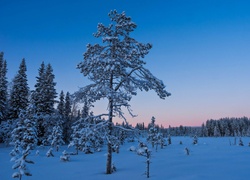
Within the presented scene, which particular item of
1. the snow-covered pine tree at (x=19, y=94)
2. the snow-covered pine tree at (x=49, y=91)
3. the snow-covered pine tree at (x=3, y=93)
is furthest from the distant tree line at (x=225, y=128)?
the snow-covered pine tree at (x=3, y=93)

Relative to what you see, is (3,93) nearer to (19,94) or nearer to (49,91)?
(19,94)

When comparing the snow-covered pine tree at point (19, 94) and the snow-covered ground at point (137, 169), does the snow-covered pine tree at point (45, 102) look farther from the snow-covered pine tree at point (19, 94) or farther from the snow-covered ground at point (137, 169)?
the snow-covered ground at point (137, 169)

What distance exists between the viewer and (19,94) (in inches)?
1503

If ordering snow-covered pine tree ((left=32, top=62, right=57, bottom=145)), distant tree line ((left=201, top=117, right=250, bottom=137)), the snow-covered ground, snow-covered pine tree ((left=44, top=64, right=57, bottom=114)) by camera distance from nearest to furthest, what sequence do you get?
1. the snow-covered ground
2. snow-covered pine tree ((left=32, top=62, right=57, bottom=145))
3. snow-covered pine tree ((left=44, top=64, right=57, bottom=114))
4. distant tree line ((left=201, top=117, right=250, bottom=137))

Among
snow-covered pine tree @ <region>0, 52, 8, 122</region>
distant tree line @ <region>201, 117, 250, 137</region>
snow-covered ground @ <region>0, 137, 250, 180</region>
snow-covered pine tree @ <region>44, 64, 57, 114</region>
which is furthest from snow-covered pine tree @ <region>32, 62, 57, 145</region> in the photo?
distant tree line @ <region>201, 117, 250, 137</region>

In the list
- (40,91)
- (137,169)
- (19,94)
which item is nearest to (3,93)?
(19,94)

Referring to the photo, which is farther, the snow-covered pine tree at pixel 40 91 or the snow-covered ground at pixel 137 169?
the snow-covered pine tree at pixel 40 91

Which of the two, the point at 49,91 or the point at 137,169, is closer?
the point at 137,169

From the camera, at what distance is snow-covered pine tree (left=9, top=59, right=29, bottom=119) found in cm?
3781

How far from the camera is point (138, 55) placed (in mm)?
15641

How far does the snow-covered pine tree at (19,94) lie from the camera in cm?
3781

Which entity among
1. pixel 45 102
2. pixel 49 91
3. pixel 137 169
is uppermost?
pixel 49 91

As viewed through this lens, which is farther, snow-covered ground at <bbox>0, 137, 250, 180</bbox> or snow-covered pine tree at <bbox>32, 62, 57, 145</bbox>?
snow-covered pine tree at <bbox>32, 62, 57, 145</bbox>

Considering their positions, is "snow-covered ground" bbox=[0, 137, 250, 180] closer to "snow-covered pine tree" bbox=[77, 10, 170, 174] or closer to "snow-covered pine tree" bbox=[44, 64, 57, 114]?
"snow-covered pine tree" bbox=[77, 10, 170, 174]
